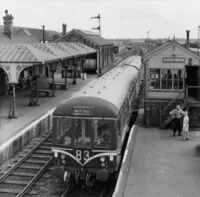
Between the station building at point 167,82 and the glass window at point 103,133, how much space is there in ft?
20.8

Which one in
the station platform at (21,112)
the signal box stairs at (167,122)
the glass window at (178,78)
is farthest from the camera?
the glass window at (178,78)

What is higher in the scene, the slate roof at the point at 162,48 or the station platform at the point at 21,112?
the slate roof at the point at 162,48

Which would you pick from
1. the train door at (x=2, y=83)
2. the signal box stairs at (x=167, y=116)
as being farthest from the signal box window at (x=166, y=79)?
the train door at (x=2, y=83)

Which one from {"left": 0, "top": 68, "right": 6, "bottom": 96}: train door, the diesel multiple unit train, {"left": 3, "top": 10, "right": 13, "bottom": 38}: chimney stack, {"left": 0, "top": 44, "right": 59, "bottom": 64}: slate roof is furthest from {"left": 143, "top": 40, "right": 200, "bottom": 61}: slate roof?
{"left": 3, "top": 10, "right": 13, "bottom": 38}: chimney stack

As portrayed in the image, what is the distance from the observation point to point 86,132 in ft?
34.5

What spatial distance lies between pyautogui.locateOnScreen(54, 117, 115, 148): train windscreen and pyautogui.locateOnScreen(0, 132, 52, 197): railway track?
207cm

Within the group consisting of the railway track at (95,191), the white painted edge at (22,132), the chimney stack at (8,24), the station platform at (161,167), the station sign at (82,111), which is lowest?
the railway track at (95,191)

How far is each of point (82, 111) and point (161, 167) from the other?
10.6 ft

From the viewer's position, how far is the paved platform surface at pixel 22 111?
1627cm

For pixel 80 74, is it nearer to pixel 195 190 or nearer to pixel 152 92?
pixel 152 92

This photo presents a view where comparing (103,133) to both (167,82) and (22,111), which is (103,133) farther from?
(22,111)

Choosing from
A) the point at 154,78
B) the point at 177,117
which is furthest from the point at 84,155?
the point at 154,78

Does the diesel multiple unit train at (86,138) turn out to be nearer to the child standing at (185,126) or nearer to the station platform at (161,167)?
the station platform at (161,167)

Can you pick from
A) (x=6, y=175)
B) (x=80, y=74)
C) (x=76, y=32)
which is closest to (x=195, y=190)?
(x=6, y=175)
